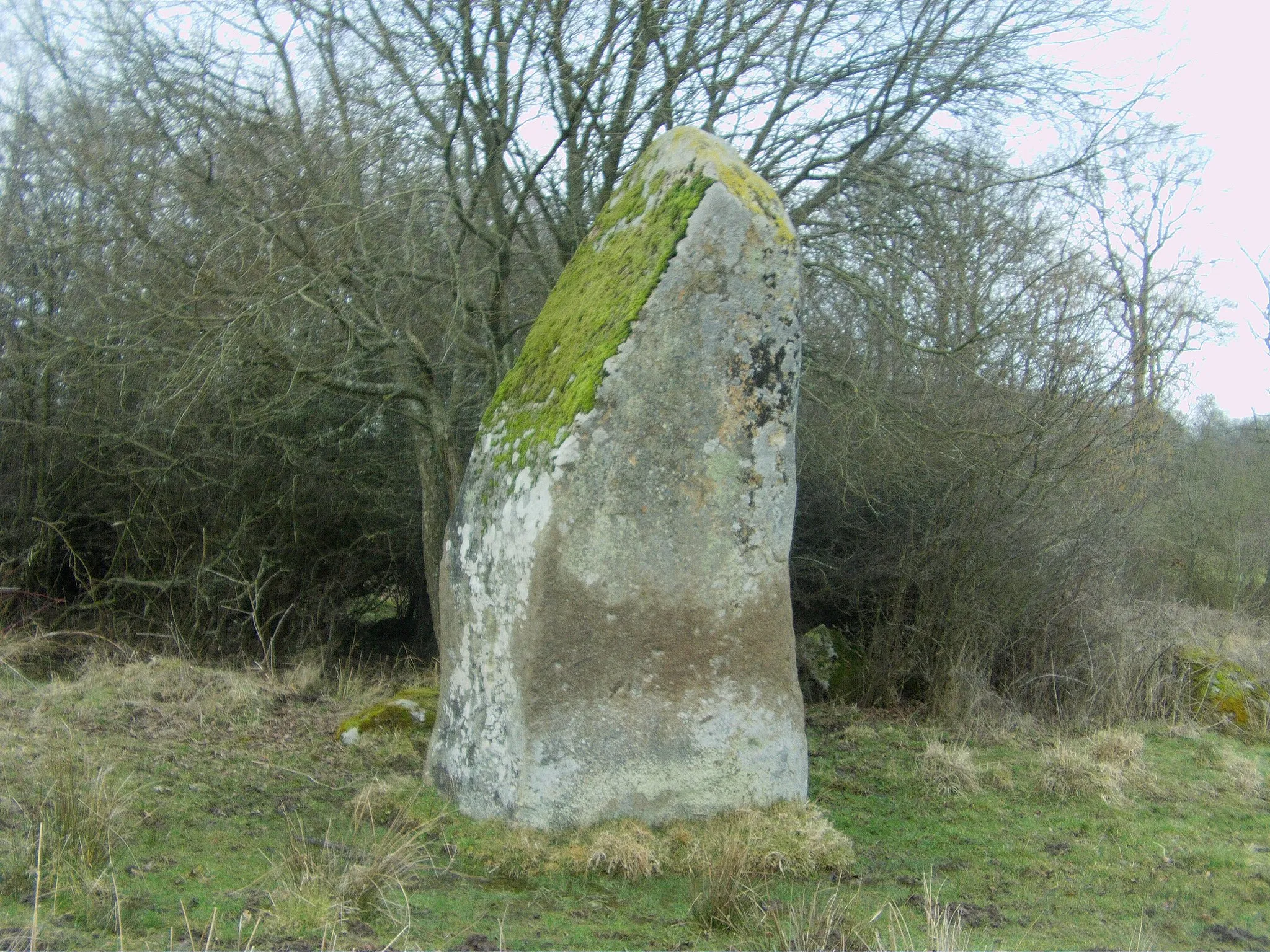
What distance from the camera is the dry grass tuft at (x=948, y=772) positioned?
528 centimetres

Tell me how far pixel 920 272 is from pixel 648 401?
4.05m

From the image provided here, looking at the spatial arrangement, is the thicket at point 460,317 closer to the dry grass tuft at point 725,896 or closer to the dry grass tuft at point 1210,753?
the dry grass tuft at point 1210,753

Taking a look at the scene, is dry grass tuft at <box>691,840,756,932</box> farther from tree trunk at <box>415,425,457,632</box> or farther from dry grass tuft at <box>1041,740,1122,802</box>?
tree trunk at <box>415,425,457,632</box>

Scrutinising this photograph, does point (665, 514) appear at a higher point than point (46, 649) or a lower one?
higher

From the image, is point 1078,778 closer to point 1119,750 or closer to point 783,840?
A: point 1119,750

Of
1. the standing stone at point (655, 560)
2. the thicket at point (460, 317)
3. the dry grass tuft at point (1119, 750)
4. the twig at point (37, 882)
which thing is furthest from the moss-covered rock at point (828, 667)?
the twig at point (37, 882)

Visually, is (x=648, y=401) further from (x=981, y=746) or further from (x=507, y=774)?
(x=981, y=746)

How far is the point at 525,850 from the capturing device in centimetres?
391

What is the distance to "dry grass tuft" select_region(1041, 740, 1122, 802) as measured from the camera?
5277mm

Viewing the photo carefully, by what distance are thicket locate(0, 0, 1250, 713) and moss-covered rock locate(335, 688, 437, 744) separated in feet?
5.25

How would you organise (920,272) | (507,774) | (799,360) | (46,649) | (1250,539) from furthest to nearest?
(1250,539), (46,649), (920,272), (799,360), (507,774)

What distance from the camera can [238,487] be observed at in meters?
8.52

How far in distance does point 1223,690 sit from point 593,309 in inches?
227

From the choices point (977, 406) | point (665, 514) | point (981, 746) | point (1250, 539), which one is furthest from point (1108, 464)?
point (1250, 539)
